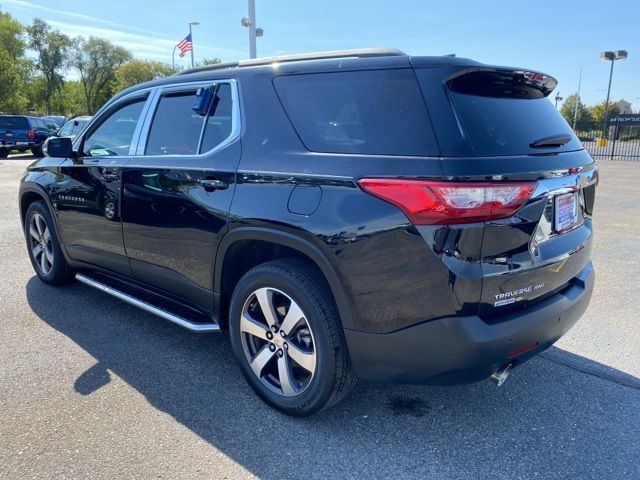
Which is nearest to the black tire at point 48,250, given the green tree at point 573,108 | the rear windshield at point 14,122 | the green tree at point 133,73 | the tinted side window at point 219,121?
the tinted side window at point 219,121

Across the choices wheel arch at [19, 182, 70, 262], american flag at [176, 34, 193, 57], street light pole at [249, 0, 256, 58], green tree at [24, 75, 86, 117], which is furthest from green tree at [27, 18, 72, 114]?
wheel arch at [19, 182, 70, 262]

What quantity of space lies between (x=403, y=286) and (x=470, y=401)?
3.89 ft

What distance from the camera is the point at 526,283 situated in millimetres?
2373

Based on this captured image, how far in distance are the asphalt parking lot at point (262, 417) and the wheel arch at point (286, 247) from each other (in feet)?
2.17

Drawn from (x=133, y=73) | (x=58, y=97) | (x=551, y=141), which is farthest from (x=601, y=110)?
(x=551, y=141)

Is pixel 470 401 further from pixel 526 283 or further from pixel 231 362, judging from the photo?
pixel 231 362

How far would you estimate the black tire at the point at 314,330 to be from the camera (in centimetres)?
255

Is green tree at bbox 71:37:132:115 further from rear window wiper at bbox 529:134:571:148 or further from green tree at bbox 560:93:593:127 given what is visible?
rear window wiper at bbox 529:134:571:148

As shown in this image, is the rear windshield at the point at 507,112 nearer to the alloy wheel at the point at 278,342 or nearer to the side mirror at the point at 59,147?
the alloy wheel at the point at 278,342

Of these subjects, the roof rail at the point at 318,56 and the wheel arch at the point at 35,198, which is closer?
the roof rail at the point at 318,56

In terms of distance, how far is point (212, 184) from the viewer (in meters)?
3.02

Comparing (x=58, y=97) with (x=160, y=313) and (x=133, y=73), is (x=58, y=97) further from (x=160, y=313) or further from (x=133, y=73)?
(x=160, y=313)

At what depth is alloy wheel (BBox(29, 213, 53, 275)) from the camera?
4.92 meters

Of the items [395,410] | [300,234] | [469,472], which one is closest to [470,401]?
[395,410]
